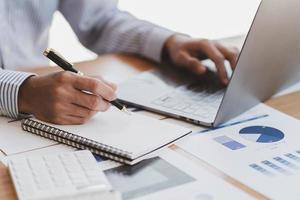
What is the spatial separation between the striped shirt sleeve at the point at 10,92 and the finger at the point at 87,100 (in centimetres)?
13

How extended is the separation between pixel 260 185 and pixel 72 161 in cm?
29

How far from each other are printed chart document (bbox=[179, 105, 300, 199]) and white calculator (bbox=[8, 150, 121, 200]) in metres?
0.19

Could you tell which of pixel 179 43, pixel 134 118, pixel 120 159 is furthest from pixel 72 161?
pixel 179 43

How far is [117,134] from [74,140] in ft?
0.24

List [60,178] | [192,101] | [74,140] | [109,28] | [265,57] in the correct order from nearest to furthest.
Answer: [60,178], [74,140], [265,57], [192,101], [109,28]

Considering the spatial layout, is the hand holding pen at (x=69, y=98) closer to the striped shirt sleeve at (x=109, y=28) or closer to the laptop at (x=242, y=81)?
the laptop at (x=242, y=81)

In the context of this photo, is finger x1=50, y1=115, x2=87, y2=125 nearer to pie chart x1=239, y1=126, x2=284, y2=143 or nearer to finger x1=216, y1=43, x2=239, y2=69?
pie chart x1=239, y1=126, x2=284, y2=143

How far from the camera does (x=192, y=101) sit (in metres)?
1.08

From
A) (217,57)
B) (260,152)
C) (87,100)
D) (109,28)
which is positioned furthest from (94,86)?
(109,28)

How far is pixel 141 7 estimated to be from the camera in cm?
249

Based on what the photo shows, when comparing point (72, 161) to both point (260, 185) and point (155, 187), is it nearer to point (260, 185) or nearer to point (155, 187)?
point (155, 187)

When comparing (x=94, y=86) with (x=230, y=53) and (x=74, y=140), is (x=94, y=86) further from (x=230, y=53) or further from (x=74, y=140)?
(x=230, y=53)

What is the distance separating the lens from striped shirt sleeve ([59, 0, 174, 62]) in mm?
1442

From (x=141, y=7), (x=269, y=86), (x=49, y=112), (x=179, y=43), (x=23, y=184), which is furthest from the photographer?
(x=141, y=7)
